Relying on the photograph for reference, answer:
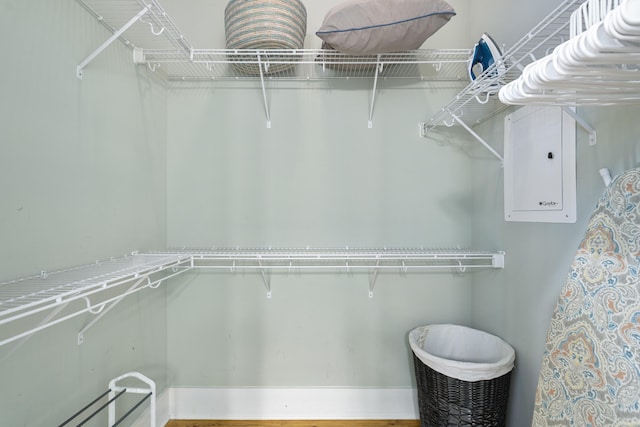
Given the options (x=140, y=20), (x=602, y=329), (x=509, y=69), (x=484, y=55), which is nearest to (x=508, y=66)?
(x=484, y=55)

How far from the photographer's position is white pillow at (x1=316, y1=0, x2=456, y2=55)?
44.3 inches

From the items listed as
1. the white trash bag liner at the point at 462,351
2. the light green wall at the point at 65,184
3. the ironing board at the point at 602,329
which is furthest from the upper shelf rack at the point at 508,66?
the light green wall at the point at 65,184

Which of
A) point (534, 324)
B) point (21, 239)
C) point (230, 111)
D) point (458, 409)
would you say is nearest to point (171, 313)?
point (21, 239)

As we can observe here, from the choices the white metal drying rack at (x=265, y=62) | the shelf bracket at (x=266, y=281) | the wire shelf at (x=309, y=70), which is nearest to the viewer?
the white metal drying rack at (x=265, y=62)

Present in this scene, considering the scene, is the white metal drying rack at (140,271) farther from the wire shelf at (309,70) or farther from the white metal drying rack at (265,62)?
the wire shelf at (309,70)

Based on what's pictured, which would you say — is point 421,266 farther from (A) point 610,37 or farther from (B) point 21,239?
(B) point 21,239

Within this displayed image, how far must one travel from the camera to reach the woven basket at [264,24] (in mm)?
1259

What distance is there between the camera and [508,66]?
1.11 metres

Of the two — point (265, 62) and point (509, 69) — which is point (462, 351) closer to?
point (509, 69)

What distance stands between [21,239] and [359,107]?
1.47 metres

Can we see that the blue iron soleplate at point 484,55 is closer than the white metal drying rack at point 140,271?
No

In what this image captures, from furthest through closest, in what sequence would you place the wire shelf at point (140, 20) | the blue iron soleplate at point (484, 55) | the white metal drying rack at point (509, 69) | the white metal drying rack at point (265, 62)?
1. the white metal drying rack at point (265, 62)
2. the blue iron soleplate at point (484, 55)
3. the wire shelf at point (140, 20)
4. the white metal drying rack at point (509, 69)

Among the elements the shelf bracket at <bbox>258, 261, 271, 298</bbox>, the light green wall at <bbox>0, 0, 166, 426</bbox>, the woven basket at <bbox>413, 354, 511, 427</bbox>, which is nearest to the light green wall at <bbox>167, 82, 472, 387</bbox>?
the shelf bracket at <bbox>258, 261, 271, 298</bbox>

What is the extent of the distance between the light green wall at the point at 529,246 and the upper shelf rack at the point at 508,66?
4.0 inches
